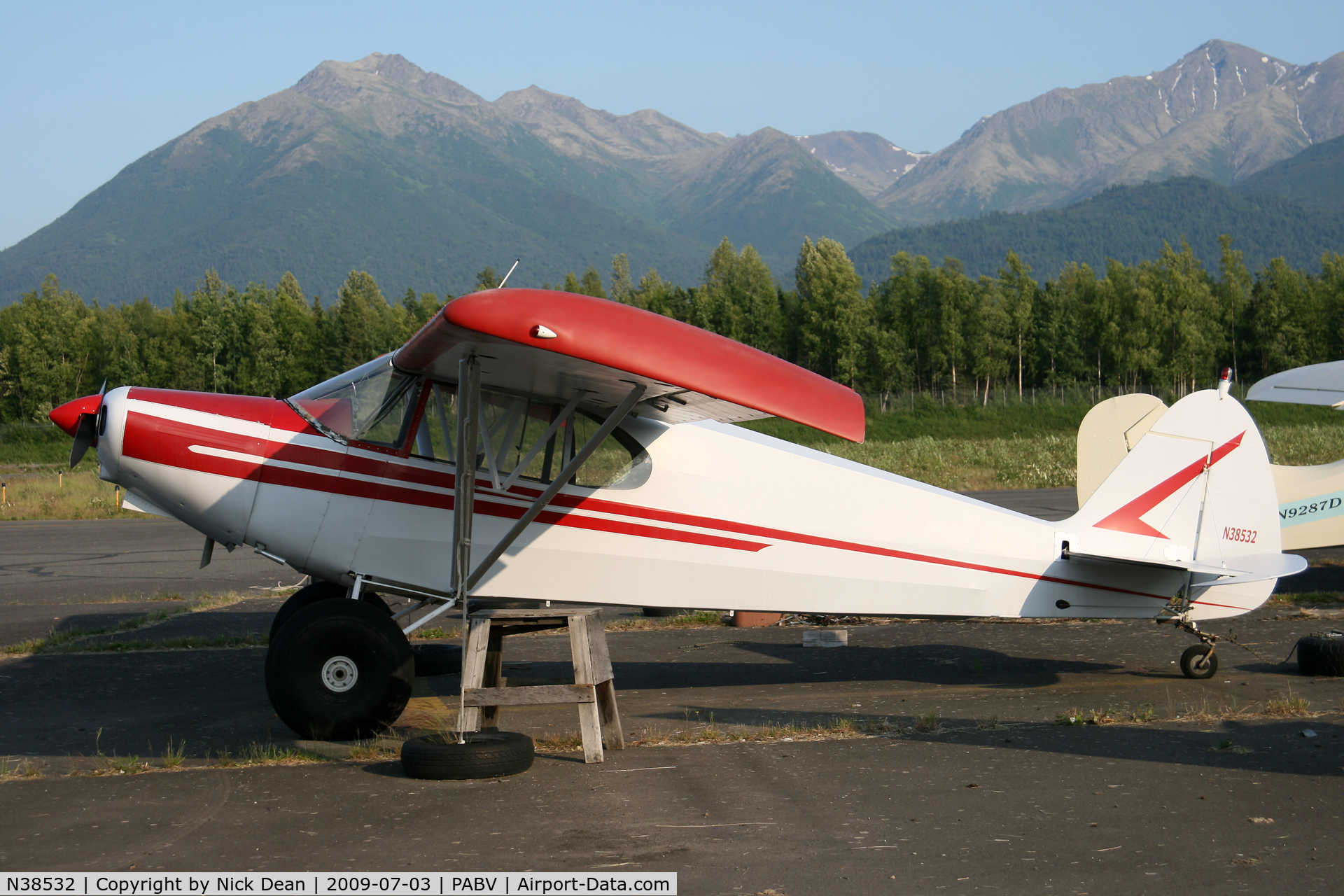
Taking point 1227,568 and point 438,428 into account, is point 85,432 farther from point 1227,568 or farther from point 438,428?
point 1227,568

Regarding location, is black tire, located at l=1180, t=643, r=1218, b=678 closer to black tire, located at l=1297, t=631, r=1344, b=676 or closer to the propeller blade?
black tire, located at l=1297, t=631, r=1344, b=676

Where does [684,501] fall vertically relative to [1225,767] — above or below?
above

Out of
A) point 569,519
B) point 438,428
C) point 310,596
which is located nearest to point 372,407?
point 438,428

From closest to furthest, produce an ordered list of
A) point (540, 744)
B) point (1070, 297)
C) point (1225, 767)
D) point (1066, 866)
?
1. point (1066, 866)
2. point (1225, 767)
3. point (540, 744)
4. point (1070, 297)

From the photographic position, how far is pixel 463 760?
17.6ft

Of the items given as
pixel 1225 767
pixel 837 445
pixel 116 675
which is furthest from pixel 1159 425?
pixel 837 445

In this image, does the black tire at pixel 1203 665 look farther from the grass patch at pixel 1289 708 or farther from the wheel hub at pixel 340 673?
the wheel hub at pixel 340 673

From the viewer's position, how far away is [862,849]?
4320 mm

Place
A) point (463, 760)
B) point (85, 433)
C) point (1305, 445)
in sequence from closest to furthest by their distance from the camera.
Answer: point (463, 760)
point (85, 433)
point (1305, 445)

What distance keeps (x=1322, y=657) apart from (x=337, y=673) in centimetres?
713

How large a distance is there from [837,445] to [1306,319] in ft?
148

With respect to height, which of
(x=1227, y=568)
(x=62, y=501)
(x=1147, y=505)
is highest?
(x=1147, y=505)

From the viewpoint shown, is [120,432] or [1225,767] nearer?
[1225,767]

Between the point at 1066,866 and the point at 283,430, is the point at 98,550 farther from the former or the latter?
the point at 1066,866
